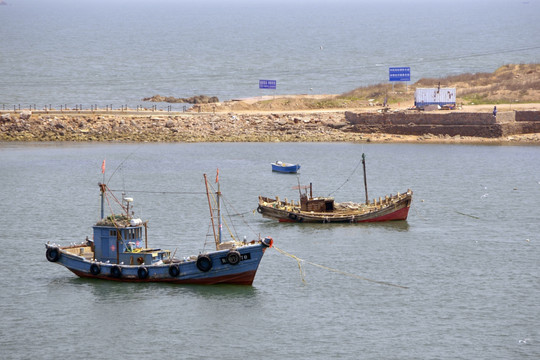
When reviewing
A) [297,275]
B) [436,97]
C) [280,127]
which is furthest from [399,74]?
[297,275]

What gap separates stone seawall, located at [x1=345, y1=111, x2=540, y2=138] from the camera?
96688 mm

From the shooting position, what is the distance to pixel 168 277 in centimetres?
4697

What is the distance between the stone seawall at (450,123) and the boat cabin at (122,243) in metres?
53.4

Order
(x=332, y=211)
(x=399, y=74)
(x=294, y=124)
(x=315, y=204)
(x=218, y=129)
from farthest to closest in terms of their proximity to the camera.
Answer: (x=399, y=74) → (x=294, y=124) → (x=218, y=129) → (x=332, y=211) → (x=315, y=204)

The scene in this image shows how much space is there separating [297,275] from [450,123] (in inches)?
2032

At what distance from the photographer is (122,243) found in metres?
47.8

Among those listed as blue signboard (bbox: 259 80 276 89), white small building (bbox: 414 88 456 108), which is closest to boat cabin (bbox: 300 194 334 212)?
white small building (bbox: 414 88 456 108)

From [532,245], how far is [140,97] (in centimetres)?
8365

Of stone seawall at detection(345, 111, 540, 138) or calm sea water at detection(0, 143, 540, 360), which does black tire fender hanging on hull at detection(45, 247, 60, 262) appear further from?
stone seawall at detection(345, 111, 540, 138)

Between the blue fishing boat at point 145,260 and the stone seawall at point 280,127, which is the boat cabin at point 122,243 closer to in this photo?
the blue fishing boat at point 145,260

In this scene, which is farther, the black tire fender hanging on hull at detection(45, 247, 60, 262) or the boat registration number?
the black tire fender hanging on hull at detection(45, 247, 60, 262)

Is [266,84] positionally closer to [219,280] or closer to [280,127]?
[280,127]

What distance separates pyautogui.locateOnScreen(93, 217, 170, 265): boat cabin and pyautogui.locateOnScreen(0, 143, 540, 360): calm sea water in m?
1.38

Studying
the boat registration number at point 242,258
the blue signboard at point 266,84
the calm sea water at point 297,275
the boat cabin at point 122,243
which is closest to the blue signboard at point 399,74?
the blue signboard at point 266,84
